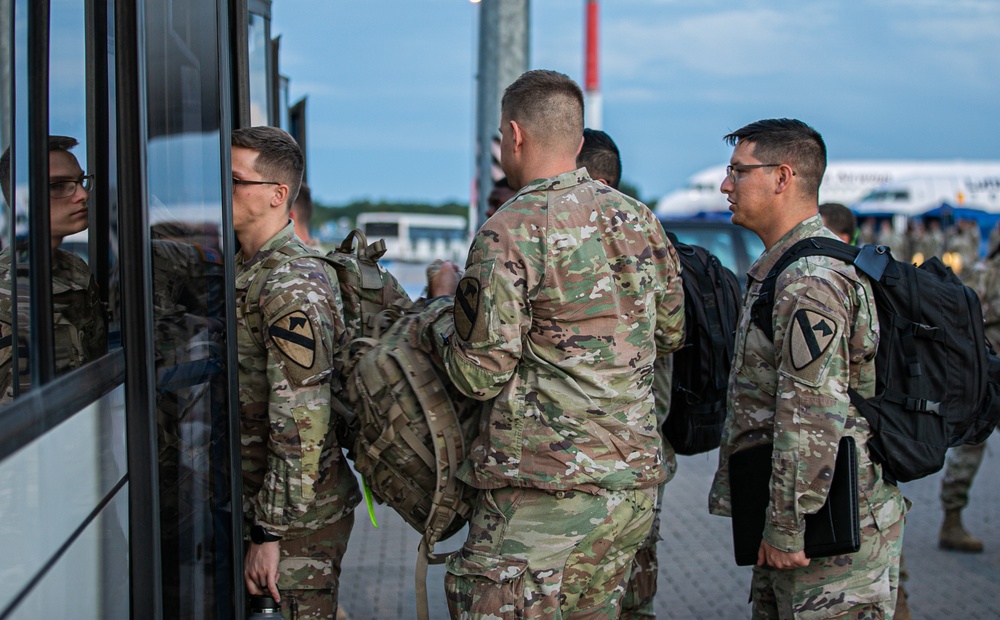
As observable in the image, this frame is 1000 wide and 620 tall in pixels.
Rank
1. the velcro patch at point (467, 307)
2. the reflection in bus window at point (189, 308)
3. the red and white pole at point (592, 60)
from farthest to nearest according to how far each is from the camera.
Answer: the red and white pole at point (592, 60), the velcro patch at point (467, 307), the reflection in bus window at point (189, 308)

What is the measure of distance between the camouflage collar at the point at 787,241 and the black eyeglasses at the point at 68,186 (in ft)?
6.24

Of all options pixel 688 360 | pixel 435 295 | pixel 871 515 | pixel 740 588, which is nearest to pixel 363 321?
pixel 435 295

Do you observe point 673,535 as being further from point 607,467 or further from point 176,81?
point 176,81

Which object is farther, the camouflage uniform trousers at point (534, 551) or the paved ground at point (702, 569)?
the paved ground at point (702, 569)

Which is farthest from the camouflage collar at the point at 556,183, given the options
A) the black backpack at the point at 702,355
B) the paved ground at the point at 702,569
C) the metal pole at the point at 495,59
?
the metal pole at the point at 495,59

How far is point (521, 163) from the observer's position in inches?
108

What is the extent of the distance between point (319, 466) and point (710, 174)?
45.0m

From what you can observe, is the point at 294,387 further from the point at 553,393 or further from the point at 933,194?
the point at 933,194

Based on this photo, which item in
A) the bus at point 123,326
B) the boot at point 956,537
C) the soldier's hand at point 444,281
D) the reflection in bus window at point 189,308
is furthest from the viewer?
the boot at point 956,537

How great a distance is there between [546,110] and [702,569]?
343 cm

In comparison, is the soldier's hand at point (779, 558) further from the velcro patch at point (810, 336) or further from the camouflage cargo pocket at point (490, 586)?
the camouflage cargo pocket at point (490, 586)

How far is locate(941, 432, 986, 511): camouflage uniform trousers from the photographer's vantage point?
216 inches

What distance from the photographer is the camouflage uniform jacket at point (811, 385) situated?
2.69 m

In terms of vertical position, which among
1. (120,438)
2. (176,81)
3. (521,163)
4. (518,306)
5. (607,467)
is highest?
(176,81)
